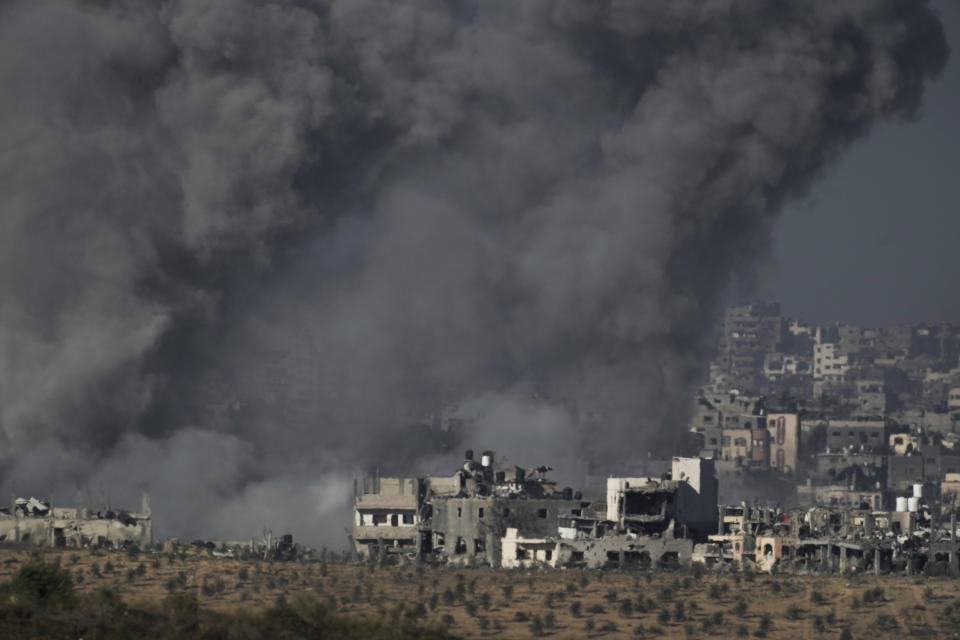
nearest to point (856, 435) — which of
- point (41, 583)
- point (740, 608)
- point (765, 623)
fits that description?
point (740, 608)

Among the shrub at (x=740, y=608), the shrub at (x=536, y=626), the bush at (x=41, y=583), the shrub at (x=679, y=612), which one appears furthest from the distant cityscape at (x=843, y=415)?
the bush at (x=41, y=583)

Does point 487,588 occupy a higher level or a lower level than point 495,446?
lower

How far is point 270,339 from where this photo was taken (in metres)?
76.8

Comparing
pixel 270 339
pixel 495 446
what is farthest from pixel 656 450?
pixel 270 339

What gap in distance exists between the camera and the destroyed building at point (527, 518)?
58.5m

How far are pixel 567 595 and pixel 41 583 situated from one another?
46.6 feet

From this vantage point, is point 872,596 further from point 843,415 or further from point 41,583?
point 843,415

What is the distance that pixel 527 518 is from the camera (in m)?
60.8

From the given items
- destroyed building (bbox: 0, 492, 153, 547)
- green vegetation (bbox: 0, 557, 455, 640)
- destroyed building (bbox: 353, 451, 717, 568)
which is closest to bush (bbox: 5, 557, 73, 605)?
green vegetation (bbox: 0, 557, 455, 640)

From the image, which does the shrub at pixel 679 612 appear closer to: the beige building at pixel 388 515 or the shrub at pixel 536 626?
the shrub at pixel 536 626

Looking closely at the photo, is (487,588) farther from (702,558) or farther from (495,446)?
(495,446)

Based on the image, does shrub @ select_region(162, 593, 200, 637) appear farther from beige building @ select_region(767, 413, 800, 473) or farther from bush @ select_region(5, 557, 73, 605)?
beige building @ select_region(767, 413, 800, 473)

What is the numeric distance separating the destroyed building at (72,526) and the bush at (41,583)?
60.2 feet

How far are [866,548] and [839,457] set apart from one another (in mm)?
37418
